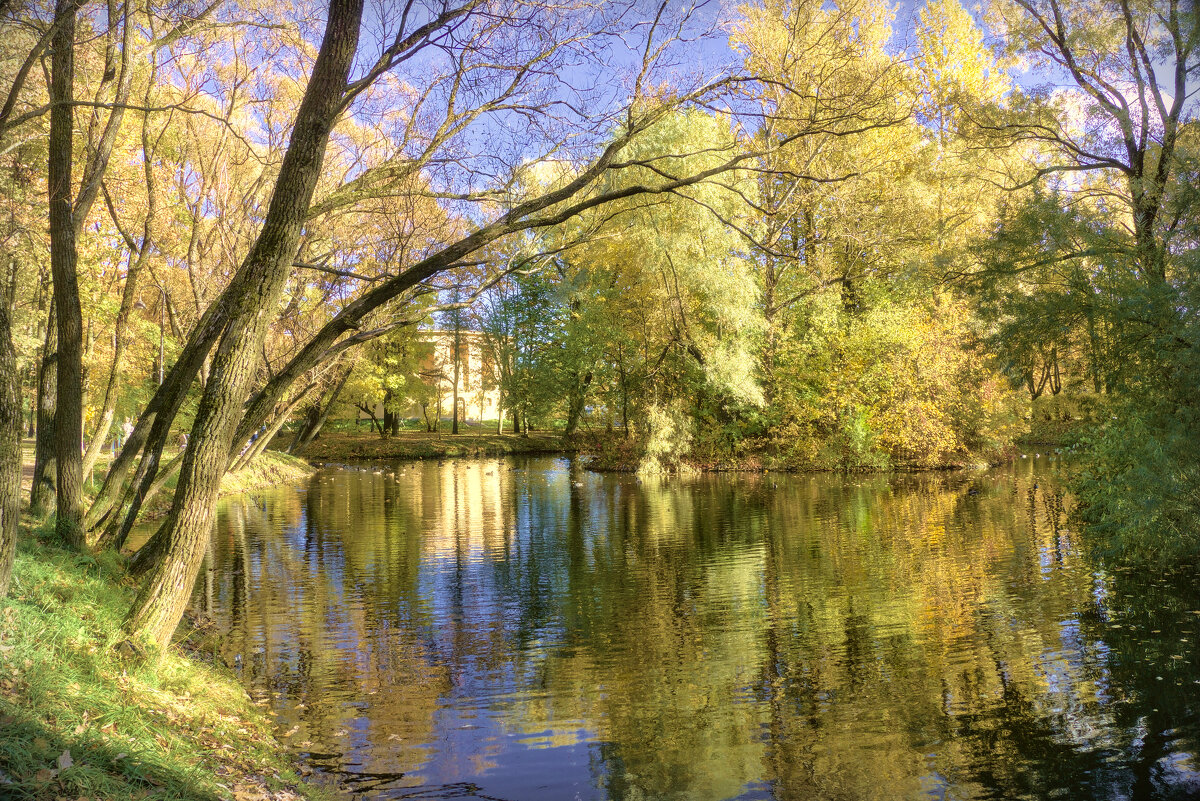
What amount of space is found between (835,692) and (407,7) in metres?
6.84

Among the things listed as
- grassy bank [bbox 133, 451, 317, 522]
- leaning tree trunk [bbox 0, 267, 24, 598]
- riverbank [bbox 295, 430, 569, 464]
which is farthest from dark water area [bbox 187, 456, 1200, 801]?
riverbank [bbox 295, 430, 569, 464]

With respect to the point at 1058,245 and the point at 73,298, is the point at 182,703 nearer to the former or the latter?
the point at 73,298

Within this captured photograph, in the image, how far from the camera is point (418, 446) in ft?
135

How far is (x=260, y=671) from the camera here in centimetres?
818

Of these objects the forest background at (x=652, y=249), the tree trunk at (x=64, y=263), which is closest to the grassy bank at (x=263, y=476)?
the forest background at (x=652, y=249)

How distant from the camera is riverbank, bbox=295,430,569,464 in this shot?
40.2 metres

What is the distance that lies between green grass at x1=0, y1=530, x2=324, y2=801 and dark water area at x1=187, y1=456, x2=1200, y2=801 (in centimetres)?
72

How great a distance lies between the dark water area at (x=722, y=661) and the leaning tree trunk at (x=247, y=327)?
1582 mm

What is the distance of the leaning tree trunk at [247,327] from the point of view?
6.13 meters

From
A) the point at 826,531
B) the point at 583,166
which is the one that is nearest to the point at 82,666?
the point at 583,166

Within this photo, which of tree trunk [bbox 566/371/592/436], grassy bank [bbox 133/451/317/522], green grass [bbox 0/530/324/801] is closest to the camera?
green grass [bbox 0/530/324/801]

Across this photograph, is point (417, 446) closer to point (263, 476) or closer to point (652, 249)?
point (263, 476)

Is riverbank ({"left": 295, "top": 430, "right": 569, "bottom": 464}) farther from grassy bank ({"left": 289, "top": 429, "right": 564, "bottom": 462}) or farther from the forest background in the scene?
the forest background

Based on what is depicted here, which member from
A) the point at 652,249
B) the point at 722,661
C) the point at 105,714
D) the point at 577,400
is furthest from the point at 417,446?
the point at 105,714
